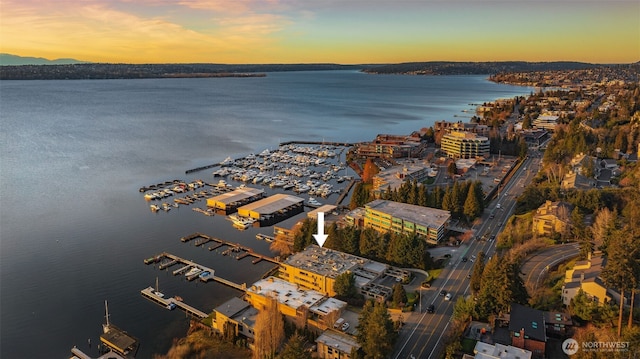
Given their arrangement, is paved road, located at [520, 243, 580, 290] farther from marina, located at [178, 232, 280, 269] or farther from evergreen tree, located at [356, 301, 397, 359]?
marina, located at [178, 232, 280, 269]

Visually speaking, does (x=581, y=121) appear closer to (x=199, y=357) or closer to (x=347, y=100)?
(x=199, y=357)

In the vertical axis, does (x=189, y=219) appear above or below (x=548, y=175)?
below

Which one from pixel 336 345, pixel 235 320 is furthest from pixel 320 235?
pixel 336 345

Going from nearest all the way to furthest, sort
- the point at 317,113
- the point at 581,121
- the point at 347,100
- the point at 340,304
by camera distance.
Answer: the point at 340,304, the point at 581,121, the point at 317,113, the point at 347,100

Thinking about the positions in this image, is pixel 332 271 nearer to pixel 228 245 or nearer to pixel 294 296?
pixel 294 296

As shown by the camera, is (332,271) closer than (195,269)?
Yes

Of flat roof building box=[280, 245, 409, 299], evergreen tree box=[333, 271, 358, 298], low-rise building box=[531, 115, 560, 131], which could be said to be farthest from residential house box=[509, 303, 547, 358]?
low-rise building box=[531, 115, 560, 131]

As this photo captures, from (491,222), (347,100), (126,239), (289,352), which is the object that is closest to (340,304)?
(289,352)

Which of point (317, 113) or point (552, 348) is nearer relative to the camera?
point (552, 348)

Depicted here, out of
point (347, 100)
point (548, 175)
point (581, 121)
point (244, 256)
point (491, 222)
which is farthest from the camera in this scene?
point (347, 100)
